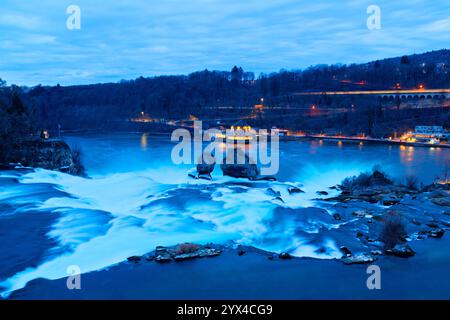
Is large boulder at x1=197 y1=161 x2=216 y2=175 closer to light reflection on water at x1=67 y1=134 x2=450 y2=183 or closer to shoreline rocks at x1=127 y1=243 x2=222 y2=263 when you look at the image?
light reflection on water at x1=67 y1=134 x2=450 y2=183

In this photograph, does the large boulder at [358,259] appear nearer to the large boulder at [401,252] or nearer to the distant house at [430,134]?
the large boulder at [401,252]

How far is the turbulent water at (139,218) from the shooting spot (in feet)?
44.8

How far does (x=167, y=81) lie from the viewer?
112125 millimetres

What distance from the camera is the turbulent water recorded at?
13641 mm

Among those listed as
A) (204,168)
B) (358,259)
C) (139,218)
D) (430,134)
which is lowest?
(358,259)

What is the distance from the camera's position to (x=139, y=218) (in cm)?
1798

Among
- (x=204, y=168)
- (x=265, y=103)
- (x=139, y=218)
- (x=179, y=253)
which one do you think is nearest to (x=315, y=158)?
(x=204, y=168)

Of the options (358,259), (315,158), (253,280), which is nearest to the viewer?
(253,280)

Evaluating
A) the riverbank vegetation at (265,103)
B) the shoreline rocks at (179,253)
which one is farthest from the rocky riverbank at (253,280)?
the riverbank vegetation at (265,103)

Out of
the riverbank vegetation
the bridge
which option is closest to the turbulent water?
the riverbank vegetation

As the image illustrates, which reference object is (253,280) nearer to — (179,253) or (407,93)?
(179,253)
